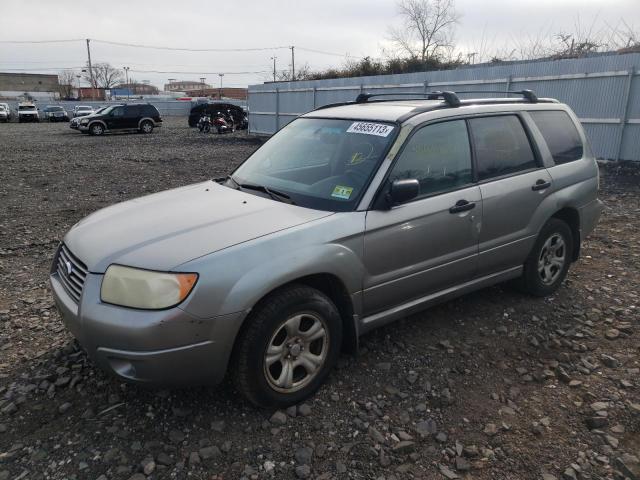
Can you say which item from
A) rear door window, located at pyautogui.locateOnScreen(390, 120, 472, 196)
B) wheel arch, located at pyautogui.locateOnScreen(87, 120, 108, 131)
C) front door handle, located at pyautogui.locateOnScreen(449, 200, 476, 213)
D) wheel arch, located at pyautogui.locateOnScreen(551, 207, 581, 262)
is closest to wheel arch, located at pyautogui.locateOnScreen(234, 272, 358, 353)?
rear door window, located at pyautogui.locateOnScreen(390, 120, 472, 196)

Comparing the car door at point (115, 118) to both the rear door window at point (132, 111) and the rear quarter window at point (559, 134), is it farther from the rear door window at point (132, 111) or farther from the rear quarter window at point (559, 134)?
the rear quarter window at point (559, 134)

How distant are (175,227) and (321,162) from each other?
1.19 metres

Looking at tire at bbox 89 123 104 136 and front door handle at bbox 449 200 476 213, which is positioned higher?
front door handle at bbox 449 200 476 213

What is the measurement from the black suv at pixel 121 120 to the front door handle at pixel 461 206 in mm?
26102

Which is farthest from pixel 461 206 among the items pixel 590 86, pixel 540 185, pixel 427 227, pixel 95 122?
pixel 95 122

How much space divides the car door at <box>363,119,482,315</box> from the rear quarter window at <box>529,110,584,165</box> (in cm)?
104

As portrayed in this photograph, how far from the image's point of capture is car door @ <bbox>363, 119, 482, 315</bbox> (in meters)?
3.13

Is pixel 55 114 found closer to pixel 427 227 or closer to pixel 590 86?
pixel 590 86

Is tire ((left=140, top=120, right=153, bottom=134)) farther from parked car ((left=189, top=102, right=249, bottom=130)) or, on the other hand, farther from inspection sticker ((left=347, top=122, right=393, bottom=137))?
inspection sticker ((left=347, top=122, right=393, bottom=137))

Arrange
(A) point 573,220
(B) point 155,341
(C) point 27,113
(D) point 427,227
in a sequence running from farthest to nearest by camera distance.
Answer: (C) point 27,113 < (A) point 573,220 < (D) point 427,227 < (B) point 155,341

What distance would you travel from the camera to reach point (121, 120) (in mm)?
26531

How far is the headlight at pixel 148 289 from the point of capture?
246 centimetres

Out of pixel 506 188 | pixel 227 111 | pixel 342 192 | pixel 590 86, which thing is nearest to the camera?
pixel 342 192

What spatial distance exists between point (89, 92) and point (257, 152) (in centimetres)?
9344
